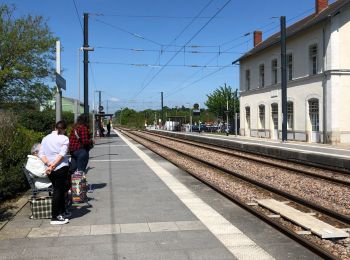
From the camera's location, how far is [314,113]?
3772cm

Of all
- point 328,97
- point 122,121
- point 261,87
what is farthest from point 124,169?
point 122,121

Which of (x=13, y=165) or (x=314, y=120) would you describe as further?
(x=314, y=120)

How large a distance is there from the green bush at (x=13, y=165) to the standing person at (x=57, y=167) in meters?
2.19

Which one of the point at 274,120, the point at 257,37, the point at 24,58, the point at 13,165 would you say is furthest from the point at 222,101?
the point at 13,165

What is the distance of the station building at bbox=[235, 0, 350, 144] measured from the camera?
34531 millimetres

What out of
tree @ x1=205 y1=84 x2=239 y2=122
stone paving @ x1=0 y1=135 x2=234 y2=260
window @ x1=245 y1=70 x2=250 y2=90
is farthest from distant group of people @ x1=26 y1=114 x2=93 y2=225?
tree @ x1=205 y1=84 x2=239 y2=122

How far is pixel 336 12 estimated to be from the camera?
3419 centimetres

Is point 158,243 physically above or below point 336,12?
below

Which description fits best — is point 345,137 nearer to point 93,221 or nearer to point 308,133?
point 308,133

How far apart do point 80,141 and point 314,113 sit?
30.3 metres

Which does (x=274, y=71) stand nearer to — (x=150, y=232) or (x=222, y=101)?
(x=222, y=101)

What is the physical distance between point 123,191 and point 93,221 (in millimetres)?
3288

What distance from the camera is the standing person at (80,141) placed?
33.6 feet

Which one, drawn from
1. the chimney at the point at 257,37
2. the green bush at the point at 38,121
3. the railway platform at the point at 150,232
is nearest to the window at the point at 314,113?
the green bush at the point at 38,121
